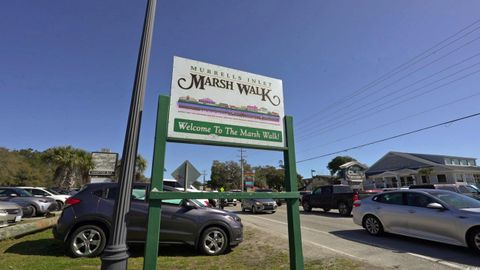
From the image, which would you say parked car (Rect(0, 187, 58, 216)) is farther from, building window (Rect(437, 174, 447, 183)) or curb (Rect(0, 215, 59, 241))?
building window (Rect(437, 174, 447, 183))

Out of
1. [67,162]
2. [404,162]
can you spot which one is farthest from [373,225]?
[404,162]

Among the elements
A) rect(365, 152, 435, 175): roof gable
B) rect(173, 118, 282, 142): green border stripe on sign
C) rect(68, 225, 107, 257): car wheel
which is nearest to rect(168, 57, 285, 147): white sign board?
rect(173, 118, 282, 142): green border stripe on sign

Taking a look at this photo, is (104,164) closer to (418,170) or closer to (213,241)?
(213,241)

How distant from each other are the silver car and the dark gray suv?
188 inches

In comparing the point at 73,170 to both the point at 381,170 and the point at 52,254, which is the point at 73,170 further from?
the point at 381,170

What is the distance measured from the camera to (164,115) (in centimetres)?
352

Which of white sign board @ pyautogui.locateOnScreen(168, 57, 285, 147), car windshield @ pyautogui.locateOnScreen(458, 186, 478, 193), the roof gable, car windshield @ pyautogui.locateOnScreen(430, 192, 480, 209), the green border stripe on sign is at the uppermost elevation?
the roof gable

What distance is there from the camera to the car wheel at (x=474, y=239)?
5.87 meters

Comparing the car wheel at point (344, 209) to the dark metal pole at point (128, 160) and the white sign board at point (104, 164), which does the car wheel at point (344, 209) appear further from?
the dark metal pole at point (128, 160)

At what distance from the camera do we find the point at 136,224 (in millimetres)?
5977

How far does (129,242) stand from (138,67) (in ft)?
12.8

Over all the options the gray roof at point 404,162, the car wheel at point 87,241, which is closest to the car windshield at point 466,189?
the gray roof at point 404,162

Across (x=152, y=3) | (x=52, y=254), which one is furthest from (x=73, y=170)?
(x=152, y=3)

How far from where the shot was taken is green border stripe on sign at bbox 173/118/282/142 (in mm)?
3623
